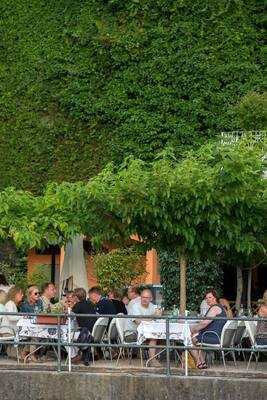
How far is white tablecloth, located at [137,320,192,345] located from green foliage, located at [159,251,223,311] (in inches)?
398

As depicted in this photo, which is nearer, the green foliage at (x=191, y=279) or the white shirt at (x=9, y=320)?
the white shirt at (x=9, y=320)

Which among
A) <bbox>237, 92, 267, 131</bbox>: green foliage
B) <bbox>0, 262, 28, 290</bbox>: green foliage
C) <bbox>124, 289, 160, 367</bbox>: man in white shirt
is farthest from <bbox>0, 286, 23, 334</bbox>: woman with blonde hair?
<bbox>0, 262, 28, 290</bbox>: green foliage

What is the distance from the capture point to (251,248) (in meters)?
18.0

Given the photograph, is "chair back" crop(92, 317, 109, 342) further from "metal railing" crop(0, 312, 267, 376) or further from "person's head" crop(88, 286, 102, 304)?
"person's head" crop(88, 286, 102, 304)

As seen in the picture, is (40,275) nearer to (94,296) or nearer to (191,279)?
(191,279)

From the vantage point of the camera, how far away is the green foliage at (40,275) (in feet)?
101

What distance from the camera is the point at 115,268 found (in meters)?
29.0

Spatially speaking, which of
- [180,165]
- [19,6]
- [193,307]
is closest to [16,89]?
[19,6]

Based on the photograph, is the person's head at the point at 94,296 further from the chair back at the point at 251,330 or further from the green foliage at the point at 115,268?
the green foliage at the point at 115,268

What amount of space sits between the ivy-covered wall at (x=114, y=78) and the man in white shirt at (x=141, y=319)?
44.9ft

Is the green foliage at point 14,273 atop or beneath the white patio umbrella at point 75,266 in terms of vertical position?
atop

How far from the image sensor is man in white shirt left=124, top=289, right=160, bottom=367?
663 inches

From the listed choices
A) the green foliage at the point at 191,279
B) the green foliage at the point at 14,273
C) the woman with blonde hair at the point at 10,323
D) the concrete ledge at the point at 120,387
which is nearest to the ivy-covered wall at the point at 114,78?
the green foliage at the point at 14,273

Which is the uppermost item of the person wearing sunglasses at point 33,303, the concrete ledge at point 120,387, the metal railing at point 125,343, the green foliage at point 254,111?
the green foliage at point 254,111
